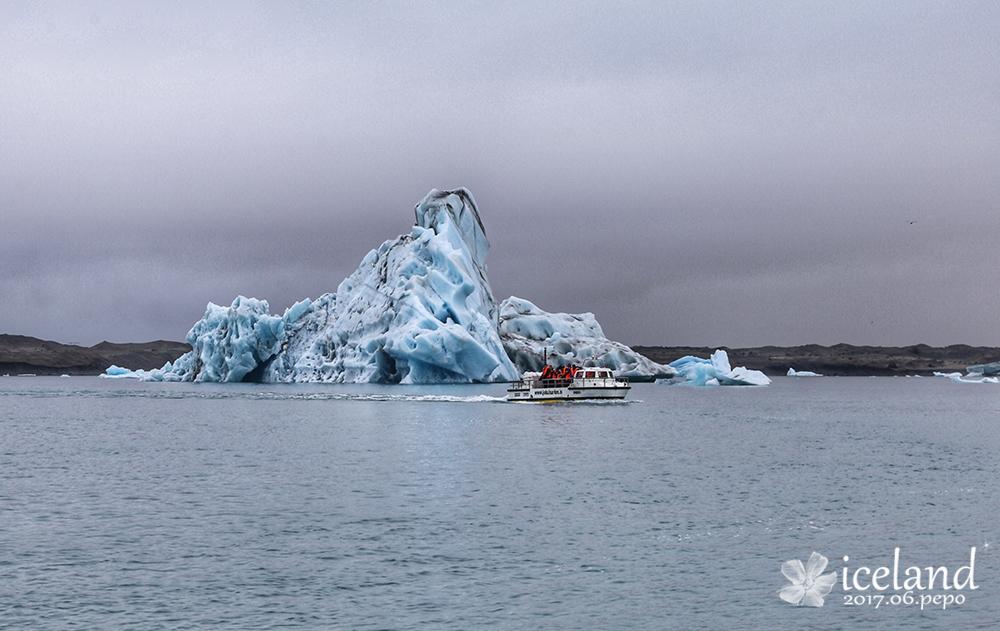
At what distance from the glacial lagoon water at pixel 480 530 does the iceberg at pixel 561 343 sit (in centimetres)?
6052

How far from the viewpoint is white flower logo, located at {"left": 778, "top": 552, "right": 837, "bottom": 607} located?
500 inches

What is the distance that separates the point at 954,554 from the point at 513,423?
31.7 meters

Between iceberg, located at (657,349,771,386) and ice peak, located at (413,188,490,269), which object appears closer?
ice peak, located at (413,188,490,269)

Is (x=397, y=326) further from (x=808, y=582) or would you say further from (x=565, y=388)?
(x=808, y=582)

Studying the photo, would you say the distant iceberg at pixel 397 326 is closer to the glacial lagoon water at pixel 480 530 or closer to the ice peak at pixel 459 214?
the ice peak at pixel 459 214

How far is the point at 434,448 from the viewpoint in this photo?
108 feet

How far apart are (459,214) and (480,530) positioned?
73.2 m

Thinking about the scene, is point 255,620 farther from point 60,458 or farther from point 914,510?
point 60,458

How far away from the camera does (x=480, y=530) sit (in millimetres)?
17281

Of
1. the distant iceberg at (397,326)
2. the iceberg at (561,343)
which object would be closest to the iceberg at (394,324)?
the distant iceberg at (397,326)

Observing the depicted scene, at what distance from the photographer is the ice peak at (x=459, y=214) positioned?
87938 millimetres

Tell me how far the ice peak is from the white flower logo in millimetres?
73114

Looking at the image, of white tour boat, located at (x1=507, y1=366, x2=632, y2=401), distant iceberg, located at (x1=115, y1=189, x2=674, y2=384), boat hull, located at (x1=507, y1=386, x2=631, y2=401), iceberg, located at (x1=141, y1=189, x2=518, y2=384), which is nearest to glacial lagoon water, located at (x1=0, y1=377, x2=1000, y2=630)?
boat hull, located at (x1=507, y1=386, x2=631, y2=401)

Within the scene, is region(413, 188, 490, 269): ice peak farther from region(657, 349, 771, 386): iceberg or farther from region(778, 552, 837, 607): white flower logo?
region(778, 552, 837, 607): white flower logo
